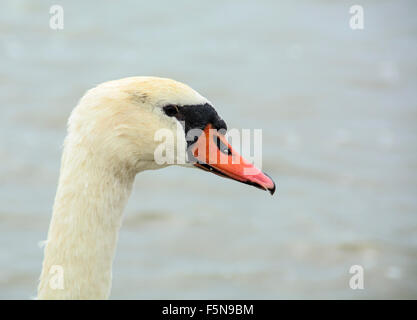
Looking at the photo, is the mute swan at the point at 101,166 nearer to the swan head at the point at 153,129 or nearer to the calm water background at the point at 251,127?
the swan head at the point at 153,129

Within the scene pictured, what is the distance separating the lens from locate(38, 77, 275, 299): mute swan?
327 centimetres

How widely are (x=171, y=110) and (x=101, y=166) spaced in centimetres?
40

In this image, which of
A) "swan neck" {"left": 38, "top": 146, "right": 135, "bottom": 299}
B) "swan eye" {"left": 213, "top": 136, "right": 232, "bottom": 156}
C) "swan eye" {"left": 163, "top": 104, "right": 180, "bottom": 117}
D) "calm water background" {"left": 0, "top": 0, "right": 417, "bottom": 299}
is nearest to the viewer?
"swan neck" {"left": 38, "top": 146, "right": 135, "bottom": 299}

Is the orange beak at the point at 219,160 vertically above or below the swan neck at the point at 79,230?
above

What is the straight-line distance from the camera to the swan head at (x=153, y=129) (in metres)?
3.32

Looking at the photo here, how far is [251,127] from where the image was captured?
1030 centimetres

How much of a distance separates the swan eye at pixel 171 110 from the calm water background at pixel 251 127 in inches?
170

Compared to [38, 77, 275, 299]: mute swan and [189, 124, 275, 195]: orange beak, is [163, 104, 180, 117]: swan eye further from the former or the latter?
[189, 124, 275, 195]: orange beak

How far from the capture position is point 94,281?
131 inches

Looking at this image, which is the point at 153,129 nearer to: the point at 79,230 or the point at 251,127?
the point at 79,230

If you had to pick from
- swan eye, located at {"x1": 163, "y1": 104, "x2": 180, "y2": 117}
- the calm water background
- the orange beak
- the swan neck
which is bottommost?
the swan neck

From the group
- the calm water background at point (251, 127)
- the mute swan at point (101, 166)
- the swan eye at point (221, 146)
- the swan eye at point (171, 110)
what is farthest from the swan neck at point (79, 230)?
the calm water background at point (251, 127)

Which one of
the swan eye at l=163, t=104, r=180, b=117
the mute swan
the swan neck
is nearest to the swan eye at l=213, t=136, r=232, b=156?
the mute swan

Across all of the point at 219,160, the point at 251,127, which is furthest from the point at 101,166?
the point at 251,127
